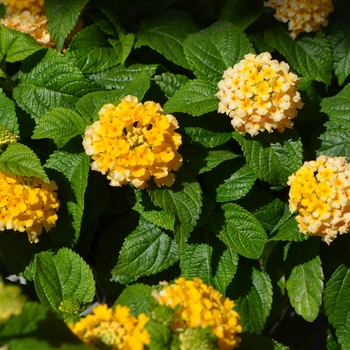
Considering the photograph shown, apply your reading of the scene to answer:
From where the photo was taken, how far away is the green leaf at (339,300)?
1127mm

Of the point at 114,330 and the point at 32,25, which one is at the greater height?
the point at 32,25

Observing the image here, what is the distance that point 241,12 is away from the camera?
130cm

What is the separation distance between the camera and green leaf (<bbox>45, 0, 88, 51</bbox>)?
1190mm

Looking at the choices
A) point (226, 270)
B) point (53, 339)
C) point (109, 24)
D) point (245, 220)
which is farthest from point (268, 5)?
point (53, 339)

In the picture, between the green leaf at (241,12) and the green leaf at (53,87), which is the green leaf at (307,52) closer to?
the green leaf at (241,12)

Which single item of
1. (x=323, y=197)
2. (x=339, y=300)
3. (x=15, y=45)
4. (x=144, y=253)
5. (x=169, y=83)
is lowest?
(x=339, y=300)

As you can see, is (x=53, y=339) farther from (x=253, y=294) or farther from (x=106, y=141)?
(x=253, y=294)

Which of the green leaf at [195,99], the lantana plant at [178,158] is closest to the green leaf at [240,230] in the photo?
the lantana plant at [178,158]

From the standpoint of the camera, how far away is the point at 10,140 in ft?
3.36

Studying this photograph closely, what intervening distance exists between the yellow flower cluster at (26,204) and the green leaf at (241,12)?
0.62 metres

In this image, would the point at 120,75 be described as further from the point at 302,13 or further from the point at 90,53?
the point at 302,13

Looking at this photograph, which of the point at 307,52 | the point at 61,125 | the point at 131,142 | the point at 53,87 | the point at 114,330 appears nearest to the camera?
the point at 114,330

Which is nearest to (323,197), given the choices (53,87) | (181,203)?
(181,203)

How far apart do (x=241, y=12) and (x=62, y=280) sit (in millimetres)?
773
